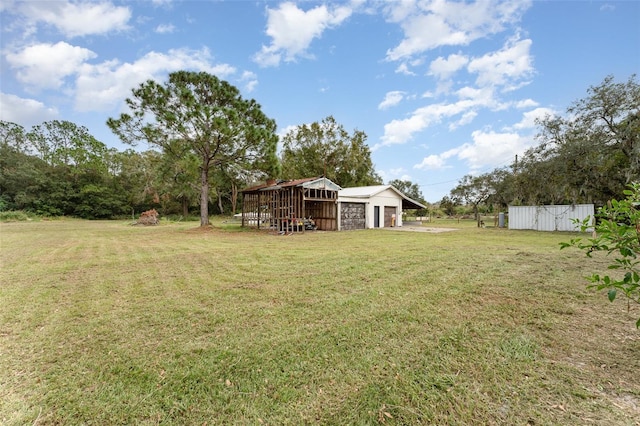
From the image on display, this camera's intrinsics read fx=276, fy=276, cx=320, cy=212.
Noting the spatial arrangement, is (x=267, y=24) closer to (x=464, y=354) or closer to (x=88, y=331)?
(x=88, y=331)

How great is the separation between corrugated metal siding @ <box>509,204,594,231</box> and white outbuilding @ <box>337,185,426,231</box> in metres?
7.64

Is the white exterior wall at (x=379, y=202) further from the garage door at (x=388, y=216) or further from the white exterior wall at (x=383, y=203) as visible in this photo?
the garage door at (x=388, y=216)

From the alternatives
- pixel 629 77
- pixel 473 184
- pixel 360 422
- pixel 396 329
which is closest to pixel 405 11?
pixel 396 329

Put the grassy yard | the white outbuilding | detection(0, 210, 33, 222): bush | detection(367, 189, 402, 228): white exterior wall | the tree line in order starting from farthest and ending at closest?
detection(0, 210, 33, 222): bush
detection(367, 189, 402, 228): white exterior wall
the white outbuilding
the tree line
the grassy yard

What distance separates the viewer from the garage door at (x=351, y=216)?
61.3ft

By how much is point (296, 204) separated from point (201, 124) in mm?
7188

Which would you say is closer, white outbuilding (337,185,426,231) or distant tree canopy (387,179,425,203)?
white outbuilding (337,185,426,231)

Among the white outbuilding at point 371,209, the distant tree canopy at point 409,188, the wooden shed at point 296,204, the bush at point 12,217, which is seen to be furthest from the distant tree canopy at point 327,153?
the bush at point 12,217

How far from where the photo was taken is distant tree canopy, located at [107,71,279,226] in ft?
50.7

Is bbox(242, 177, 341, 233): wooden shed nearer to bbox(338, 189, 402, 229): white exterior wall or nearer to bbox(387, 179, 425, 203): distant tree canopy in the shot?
bbox(338, 189, 402, 229): white exterior wall

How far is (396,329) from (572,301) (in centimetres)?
276

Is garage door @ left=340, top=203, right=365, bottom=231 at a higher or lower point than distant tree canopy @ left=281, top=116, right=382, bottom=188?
lower

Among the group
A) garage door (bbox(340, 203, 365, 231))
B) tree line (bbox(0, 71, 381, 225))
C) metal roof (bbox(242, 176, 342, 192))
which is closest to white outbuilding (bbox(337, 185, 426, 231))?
garage door (bbox(340, 203, 365, 231))

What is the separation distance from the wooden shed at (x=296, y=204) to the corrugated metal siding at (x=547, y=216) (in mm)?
11559
